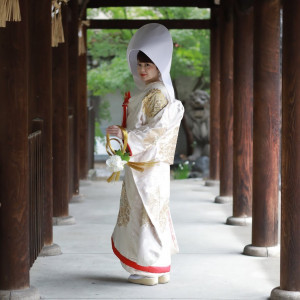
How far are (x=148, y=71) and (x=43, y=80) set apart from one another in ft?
4.29

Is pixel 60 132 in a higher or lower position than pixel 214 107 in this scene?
lower

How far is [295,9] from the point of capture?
487cm

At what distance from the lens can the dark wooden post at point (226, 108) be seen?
9328 mm

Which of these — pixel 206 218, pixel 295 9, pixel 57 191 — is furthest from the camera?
pixel 206 218

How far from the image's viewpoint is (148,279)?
5328mm

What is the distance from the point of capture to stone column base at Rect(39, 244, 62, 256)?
6324 mm

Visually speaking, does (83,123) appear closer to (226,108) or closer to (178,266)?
(226,108)

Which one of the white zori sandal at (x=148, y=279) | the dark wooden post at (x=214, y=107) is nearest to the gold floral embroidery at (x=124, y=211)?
the white zori sandal at (x=148, y=279)

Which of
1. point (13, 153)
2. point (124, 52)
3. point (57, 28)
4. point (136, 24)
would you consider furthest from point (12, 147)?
point (124, 52)

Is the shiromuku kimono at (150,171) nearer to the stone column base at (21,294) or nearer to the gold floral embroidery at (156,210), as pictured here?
the gold floral embroidery at (156,210)

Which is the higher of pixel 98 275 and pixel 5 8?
pixel 5 8

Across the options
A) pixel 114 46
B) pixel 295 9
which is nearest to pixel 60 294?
pixel 295 9

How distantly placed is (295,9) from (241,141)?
125 inches

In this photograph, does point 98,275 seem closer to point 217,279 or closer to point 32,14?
point 217,279
